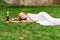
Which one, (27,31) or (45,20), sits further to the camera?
(45,20)

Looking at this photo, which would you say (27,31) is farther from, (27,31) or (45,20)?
(45,20)

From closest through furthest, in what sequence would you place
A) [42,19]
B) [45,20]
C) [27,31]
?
[27,31] → [45,20] → [42,19]

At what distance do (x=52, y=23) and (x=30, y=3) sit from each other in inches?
163

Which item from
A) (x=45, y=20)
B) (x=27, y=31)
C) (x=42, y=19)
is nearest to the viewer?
(x=27, y=31)

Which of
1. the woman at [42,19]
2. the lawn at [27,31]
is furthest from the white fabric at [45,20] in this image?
the lawn at [27,31]

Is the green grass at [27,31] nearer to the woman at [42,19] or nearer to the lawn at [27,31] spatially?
the lawn at [27,31]

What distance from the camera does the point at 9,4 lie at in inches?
460

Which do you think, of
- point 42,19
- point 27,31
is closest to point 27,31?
point 27,31

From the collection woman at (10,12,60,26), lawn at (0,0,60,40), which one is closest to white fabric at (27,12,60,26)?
woman at (10,12,60,26)

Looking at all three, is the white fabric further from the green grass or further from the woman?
the green grass

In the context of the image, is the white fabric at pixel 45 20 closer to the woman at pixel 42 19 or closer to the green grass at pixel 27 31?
the woman at pixel 42 19

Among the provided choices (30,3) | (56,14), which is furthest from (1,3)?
(56,14)

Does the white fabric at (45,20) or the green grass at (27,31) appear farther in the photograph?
the white fabric at (45,20)

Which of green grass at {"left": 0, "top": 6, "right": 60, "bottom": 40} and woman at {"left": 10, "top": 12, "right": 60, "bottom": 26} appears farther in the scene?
woman at {"left": 10, "top": 12, "right": 60, "bottom": 26}
